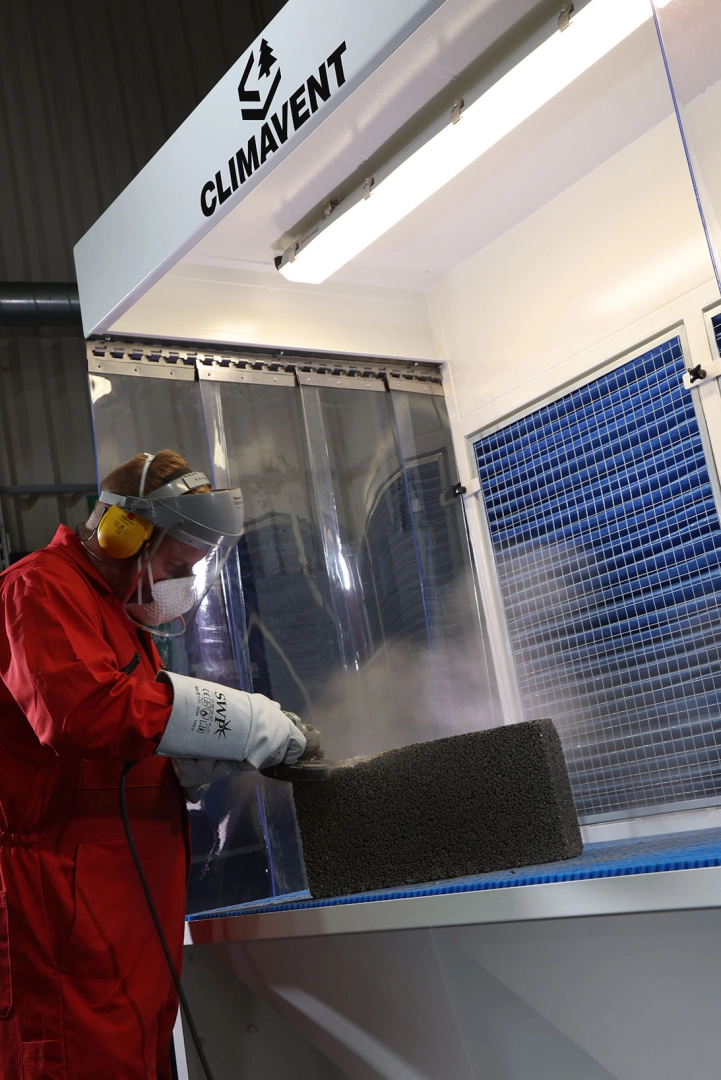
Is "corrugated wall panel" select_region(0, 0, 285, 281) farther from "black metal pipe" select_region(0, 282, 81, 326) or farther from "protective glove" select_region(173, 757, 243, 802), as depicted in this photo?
"protective glove" select_region(173, 757, 243, 802)

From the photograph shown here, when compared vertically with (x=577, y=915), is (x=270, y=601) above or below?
above

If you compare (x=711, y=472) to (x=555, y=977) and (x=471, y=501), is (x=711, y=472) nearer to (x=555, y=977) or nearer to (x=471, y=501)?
(x=471, y=501)

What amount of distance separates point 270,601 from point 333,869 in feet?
3.22

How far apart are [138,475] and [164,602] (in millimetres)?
276

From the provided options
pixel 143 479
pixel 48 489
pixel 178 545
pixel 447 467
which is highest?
pixel 48 489

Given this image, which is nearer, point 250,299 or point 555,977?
point 555,977

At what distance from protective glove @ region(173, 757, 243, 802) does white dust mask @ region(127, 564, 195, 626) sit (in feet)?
1.00

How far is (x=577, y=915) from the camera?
1.50 meters

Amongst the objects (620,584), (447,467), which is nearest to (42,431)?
(447,467)

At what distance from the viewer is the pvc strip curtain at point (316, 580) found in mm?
2818

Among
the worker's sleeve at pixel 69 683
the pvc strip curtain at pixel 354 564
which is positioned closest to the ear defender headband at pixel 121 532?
the worker's sleeve at pixel 69 683

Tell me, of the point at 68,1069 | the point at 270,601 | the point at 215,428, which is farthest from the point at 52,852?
the point at 215,428

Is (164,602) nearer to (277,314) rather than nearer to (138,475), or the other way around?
(138,475)

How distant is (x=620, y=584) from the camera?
289cm
